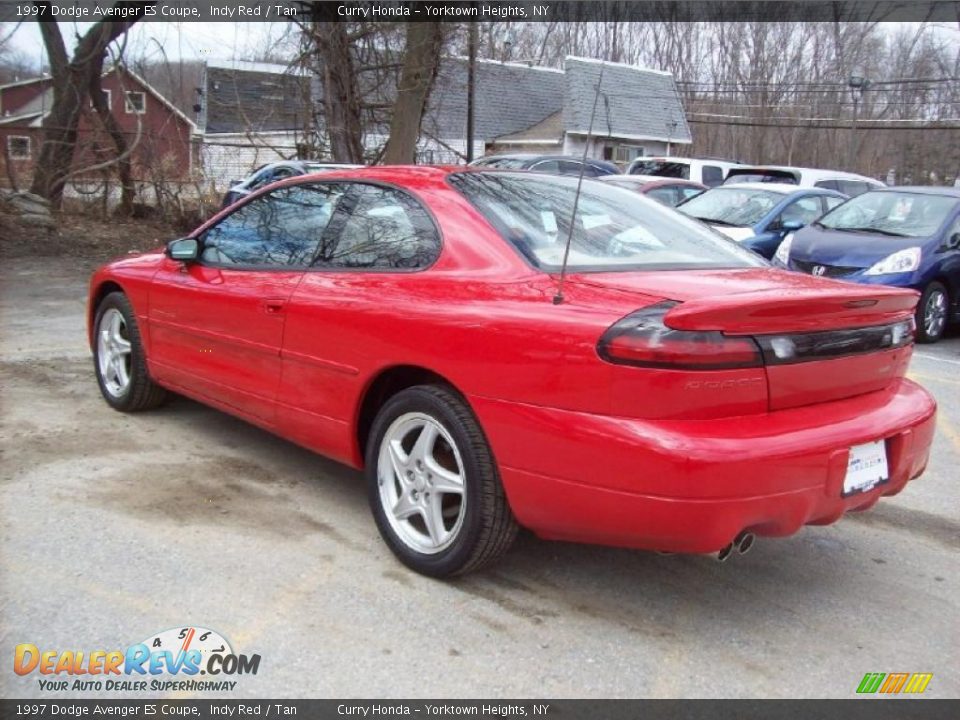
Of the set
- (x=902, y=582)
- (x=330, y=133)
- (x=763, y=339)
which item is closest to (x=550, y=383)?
(x=763, y=339)

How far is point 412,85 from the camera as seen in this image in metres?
15.3

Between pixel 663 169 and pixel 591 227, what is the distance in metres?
17.8

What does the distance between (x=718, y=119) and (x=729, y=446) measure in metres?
39.2

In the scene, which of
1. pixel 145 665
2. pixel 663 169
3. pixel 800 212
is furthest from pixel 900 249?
pixel 663 169

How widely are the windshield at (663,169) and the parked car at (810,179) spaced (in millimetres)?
2552

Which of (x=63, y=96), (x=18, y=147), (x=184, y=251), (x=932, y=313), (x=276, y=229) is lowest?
(x=932, y=313)

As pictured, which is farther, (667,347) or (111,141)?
(111,141)

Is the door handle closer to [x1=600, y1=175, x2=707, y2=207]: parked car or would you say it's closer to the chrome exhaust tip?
the chrome exhaust tip

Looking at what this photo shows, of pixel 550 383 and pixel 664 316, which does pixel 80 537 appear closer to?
pixel 550 383

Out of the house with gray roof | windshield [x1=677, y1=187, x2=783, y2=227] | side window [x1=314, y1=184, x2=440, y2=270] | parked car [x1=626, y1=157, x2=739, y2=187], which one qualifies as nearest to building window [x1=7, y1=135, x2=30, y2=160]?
the house with gray roof

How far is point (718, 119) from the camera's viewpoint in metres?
38.9

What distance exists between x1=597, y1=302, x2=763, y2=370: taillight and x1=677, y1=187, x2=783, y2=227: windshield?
913 cm

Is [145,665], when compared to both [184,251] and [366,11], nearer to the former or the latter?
[184,251]

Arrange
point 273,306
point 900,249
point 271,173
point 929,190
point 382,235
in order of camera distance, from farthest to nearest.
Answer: point 271,173, point 929,190, point 900,249, point 273,306, point 382,235
